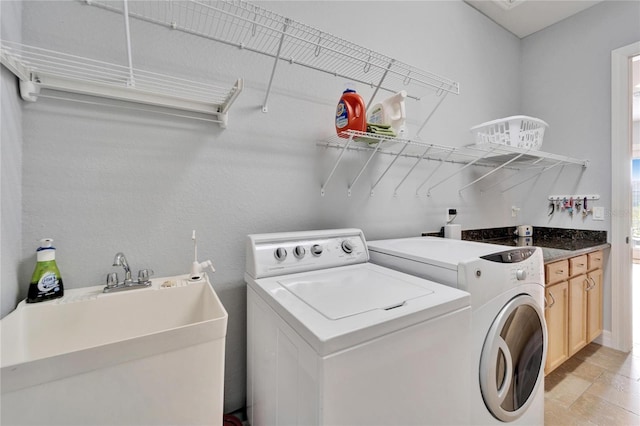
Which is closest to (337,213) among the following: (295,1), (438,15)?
(295,1)

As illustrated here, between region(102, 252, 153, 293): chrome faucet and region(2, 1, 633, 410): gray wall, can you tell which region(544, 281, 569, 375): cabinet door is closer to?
region(2, 1, 633, 410): gray wall

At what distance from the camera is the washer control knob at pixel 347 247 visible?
145 centimetres

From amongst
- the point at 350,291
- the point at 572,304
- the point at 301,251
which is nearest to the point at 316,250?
the point at 301,251

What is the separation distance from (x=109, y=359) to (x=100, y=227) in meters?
0.66

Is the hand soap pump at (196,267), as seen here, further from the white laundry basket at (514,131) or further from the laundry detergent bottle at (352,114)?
the white laundry basket at (514,131)

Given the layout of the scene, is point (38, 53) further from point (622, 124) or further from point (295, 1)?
point (622, 124)

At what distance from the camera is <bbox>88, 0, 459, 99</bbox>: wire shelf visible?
1152 millimetres

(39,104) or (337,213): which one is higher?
(39,104)

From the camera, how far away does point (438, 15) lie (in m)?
2.28

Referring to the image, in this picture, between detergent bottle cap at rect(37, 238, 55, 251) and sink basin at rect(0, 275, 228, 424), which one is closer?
sink basin at rect(0, 275, 228, 424)

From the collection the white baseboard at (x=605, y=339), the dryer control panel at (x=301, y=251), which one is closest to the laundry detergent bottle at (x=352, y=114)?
the dryer control panel at (x=301, y=251)

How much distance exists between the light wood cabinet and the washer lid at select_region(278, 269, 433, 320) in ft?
4.67

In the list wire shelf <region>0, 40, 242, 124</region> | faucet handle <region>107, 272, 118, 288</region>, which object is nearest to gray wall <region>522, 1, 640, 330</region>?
wire shelf <region>0, 40, 242, 124</region>

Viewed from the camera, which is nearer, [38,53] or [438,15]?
[38,53]
